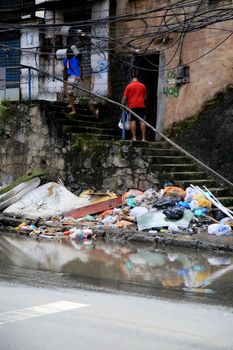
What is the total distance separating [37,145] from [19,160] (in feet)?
2.90

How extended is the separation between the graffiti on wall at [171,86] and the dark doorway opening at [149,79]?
1.27 metres

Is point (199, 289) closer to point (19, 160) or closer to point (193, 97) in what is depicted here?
point (193, 97)

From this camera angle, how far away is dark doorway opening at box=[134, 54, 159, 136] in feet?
56.2

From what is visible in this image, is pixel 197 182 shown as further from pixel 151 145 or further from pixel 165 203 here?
pixel 151 145

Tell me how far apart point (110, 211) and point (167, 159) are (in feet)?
7.43

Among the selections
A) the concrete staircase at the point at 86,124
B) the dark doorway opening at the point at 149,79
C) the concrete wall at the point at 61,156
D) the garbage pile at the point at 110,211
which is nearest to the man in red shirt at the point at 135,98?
the concrete wall at the point at 61,156

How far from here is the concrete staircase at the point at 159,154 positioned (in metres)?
14.0

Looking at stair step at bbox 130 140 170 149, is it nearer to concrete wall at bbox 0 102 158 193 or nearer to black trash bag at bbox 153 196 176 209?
concrete wall at bbox 0 102 158 193

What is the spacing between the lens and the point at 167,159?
14.9 meters

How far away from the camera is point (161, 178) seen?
46.1 ft

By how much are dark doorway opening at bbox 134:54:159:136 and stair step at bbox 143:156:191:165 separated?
2366 millimetres

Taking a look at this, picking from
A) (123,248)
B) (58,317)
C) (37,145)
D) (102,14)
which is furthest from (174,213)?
(102,14)

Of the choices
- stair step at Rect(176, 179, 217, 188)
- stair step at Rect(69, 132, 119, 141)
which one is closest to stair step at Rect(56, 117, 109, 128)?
stair step at Rect(69, 132, 119, 141)

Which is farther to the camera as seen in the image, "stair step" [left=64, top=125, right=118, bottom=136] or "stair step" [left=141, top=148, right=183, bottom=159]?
"stair step" [left=64, top=125, right=118, bottom=136]
